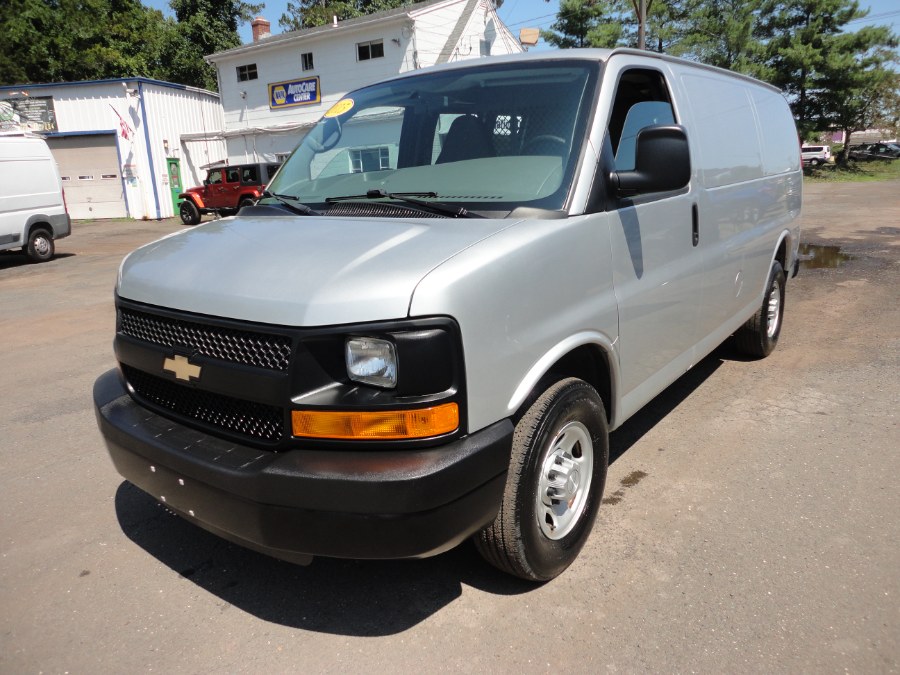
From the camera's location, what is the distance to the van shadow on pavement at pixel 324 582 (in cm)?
275

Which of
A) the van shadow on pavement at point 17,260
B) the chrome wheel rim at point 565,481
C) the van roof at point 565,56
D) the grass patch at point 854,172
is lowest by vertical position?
the grass patch at point 854,172

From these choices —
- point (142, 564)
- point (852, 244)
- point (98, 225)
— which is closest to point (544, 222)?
point (142, 564)

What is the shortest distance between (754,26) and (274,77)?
2795cm

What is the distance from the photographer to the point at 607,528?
10.9 feet

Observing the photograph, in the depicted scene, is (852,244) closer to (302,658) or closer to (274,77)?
(302,658)

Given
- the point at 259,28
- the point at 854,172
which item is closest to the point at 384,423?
the point at 259,28

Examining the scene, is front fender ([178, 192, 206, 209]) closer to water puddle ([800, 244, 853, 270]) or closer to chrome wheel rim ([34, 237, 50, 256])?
chrome wheel rim ([34, 237, 50, 256])

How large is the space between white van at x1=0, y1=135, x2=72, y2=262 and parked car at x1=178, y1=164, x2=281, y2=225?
302 inches

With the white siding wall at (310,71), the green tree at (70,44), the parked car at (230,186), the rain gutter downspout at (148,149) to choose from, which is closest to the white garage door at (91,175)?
the rain gutter downspout at (148,149)

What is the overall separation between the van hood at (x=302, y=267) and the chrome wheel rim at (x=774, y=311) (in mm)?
3988

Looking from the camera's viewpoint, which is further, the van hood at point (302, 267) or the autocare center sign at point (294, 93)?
the autocare center sign at point (294, 93)

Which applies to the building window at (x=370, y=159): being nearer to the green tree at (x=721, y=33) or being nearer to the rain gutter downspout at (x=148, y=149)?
the rain gutter downspout at (x=148, y=149)

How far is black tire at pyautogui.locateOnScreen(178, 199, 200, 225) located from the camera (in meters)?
24.1

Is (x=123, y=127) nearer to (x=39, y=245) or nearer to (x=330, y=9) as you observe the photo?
(x=39, y=245)
